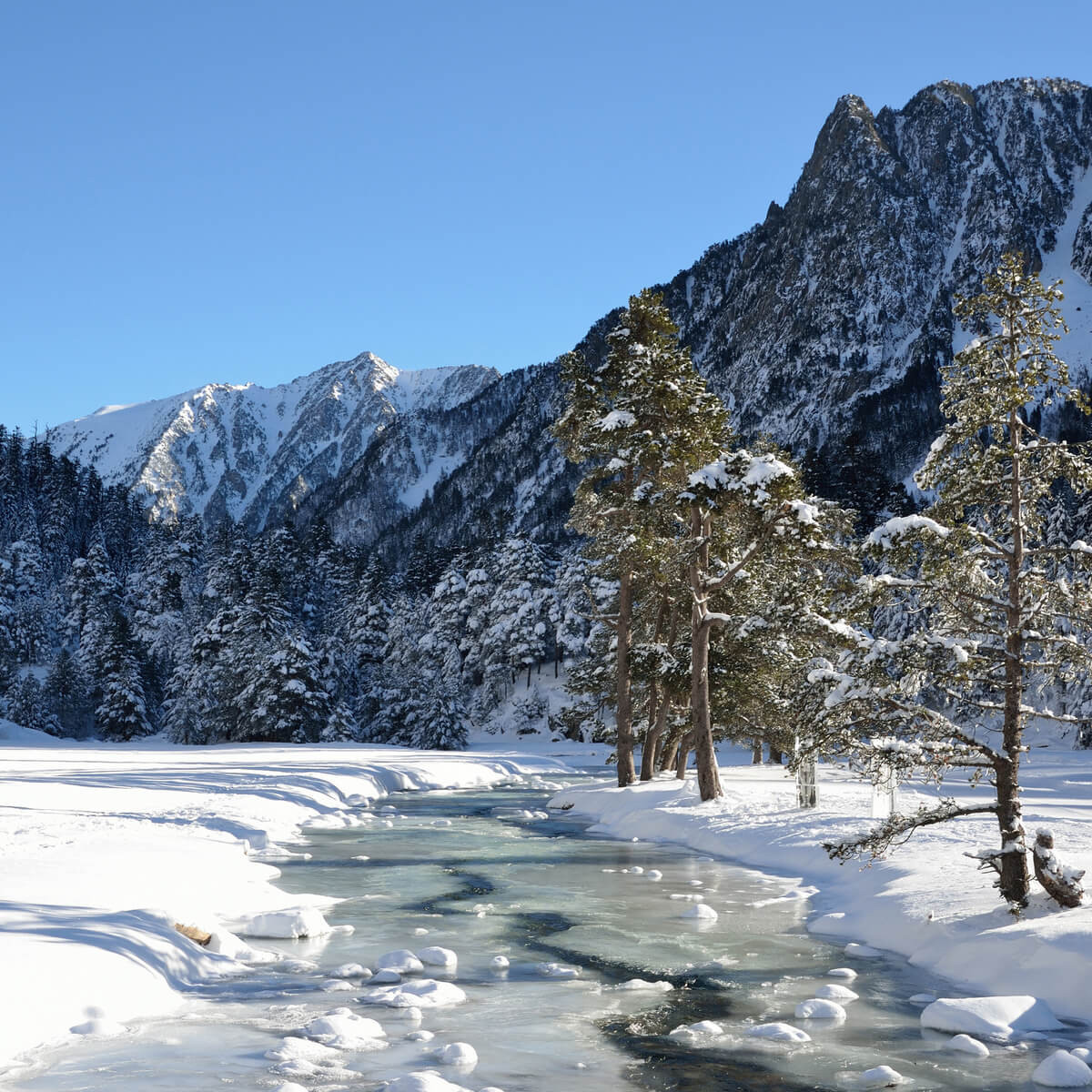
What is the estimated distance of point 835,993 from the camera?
9.86 meters

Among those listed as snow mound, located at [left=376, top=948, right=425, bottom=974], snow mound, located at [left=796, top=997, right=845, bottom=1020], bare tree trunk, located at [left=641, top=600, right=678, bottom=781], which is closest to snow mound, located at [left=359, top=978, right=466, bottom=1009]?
snow mound, located at [left=376, top=948, right=425, bottom=974]

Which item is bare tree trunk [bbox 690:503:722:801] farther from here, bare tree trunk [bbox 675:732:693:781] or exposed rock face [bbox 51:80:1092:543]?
exposed rock face [bbox 51:80:1092:543]

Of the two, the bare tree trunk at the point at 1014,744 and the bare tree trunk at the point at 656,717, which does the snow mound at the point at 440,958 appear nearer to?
the bare tree trunk at the point at 1014,744

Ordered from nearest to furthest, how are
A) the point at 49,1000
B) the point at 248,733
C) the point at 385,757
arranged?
1. the point at 49,1000
2. the point at 385,757
3. the point at 248,733

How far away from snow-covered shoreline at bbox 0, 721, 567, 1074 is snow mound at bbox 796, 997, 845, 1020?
6.00 m

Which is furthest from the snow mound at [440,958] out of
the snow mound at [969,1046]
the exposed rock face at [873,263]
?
the exposed rock face at [873,263]

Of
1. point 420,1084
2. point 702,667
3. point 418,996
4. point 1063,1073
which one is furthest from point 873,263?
point 420,1084

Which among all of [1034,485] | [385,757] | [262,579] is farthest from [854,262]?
[1034,485]

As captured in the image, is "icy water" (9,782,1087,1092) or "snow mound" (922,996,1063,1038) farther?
"snow mound" (922,996,1063,1038)

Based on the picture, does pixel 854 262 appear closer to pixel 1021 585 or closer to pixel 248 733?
pixel 248 733

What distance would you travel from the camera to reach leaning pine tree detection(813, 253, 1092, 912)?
37.3 ft

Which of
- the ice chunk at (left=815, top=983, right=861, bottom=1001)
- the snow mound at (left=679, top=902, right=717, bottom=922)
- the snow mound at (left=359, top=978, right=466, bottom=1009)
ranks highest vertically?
the ice chunk at (left=815, top=983, right=861, bottom=1001)

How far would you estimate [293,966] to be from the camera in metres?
10.9

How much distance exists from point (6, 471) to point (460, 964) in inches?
5036
